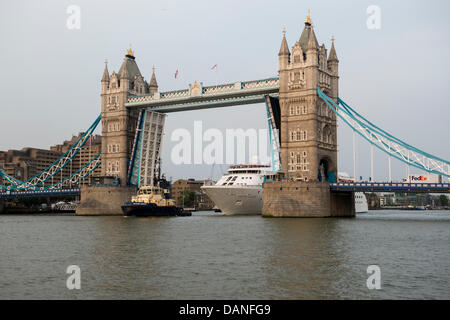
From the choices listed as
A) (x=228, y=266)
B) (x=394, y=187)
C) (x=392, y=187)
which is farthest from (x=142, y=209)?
(x=228, y=266)

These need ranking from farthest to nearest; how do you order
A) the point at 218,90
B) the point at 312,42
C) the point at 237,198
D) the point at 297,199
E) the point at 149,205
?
the point at 218,90 < the point at 149,205 < the point at 237,198 < the point at 312,42 < the point at 297,199

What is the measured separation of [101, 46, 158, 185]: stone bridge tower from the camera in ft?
326

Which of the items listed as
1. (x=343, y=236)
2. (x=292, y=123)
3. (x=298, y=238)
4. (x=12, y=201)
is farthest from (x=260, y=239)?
(x=12, y=201)

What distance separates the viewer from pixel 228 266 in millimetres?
29250

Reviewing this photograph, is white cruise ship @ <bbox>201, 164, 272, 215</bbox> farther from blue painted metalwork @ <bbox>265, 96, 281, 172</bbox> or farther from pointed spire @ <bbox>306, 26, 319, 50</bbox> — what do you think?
pointed spire @ <bbox>306, 26, 319, 50</bbox>

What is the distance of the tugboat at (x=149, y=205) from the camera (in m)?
87.3

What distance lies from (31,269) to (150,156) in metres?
72.8

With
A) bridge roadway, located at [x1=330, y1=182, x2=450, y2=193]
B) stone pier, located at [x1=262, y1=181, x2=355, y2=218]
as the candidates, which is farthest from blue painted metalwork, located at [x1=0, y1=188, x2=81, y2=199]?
bridge roadway, located at [x1=330, y1=182, x2=450, y2=193]

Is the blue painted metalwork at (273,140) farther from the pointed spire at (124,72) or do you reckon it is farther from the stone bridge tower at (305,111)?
the pointed spire at (124,72)

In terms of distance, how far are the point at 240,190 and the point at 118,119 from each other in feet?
95.6

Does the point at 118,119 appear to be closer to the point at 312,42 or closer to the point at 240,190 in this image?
the point at 240,190

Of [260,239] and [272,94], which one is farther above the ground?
[272,94]
